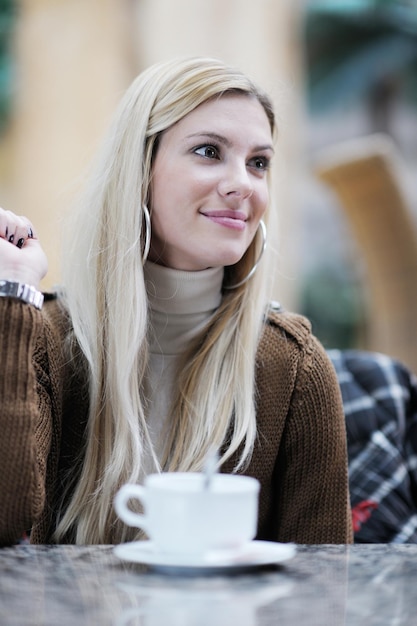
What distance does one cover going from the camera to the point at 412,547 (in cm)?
96

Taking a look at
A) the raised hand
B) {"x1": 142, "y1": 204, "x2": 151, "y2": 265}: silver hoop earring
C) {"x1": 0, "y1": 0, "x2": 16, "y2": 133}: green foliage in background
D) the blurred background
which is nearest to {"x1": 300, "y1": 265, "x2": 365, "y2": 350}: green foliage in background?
the blurred background

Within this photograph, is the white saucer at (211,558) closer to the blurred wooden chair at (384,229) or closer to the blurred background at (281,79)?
the blurred wooden chair at (384,229)

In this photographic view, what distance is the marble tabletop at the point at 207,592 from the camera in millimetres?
667

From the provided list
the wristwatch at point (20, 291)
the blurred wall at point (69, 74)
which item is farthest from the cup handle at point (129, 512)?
the blurred wall at point (69, 74)

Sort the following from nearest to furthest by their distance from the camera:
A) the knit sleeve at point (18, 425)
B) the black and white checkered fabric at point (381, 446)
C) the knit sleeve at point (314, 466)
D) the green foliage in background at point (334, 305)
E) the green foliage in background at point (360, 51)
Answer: the knit sleeve at point (18, 425)
the knit sleeve at point (314, 466)
the black and white checkered fabric at point (381, 446)
the green foliage in background at point (334, 305)
the green foliage in background at point (360, 51)

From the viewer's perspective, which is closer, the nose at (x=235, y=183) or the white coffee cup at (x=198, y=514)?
the white coffee cup at (x=198, y=514)

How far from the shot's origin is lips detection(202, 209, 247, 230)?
4.50ft

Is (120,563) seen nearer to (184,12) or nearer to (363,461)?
(363,461)

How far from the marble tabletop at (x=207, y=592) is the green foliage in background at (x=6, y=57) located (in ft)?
12.8

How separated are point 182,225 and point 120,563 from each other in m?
0.65

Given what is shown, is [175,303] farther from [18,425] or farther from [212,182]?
[18,425]

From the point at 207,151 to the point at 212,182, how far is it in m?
0.05

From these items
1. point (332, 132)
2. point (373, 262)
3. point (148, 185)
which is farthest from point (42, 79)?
point (148, 185)

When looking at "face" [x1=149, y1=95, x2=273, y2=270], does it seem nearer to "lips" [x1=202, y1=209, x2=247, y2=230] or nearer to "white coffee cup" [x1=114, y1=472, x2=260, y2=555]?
"lips" [x1=202, y1=209, x2=247, y2=230]
